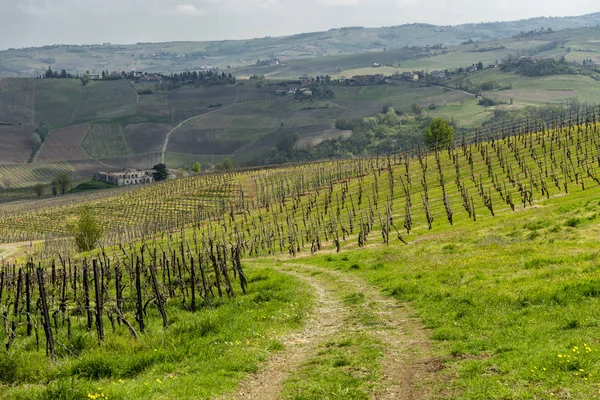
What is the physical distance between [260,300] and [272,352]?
29.5 ft

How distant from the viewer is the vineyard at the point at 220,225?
933 inches

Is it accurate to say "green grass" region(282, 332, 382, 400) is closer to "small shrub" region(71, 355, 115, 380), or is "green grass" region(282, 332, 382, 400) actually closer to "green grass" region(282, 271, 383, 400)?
"green grass" region(282, 271, 383, 400)

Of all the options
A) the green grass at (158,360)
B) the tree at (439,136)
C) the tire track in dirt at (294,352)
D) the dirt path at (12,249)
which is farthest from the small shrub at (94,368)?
→ the tree at (439,136)

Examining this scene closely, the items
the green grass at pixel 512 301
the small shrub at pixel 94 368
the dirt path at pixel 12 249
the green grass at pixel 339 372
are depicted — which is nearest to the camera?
the green grass at pixel 512 301

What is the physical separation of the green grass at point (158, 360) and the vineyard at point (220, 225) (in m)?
0.21

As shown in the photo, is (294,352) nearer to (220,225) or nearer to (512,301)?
(512,301)

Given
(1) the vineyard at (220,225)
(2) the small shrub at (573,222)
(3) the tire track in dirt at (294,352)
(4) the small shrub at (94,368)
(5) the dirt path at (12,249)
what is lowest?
(5) the dirt path at (12,249)

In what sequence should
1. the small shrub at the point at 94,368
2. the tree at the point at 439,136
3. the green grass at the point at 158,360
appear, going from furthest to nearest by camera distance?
the tree at the point at 439,136 < the small shrub at the point at 94,368 < the green grass at the point at 158,360

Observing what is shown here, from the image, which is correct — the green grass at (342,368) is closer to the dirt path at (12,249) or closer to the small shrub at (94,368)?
the small shrub at (94,368)

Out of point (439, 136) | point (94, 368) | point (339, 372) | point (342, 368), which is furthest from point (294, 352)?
point (439, 136)

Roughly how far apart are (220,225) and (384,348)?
77295mm

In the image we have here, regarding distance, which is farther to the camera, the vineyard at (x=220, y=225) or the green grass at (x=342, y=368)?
the vineyard at (x=220, y=225)

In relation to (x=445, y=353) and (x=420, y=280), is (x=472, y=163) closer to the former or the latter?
(x=420, y=280)

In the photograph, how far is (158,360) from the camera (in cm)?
1680
